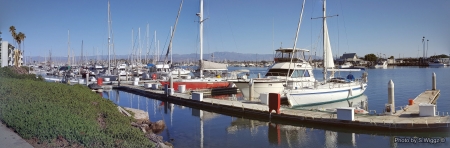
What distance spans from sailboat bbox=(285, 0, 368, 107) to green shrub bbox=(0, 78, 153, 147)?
47.6 feet

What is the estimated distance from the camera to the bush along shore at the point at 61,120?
1088 centimetres

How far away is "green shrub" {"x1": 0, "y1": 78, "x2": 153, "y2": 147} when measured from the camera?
11016mm

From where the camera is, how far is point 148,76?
56469 mm

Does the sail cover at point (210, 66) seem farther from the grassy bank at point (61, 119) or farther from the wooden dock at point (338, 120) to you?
the grassy bank at point (61, 119)

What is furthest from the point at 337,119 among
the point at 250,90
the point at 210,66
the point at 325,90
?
the point at 210,66

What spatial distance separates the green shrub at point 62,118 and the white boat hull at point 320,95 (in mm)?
14311

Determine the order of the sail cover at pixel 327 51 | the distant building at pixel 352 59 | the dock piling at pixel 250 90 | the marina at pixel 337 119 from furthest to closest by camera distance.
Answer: the distant building at pixel 352 59
the sail cover at pixel 327 51
the dock piling at pixel 250 90
the marina at pixel 337 119

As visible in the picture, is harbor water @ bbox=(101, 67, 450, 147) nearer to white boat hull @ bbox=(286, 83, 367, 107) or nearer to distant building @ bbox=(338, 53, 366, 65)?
white boat hull @ bbox=(286, 83, 367, 107)

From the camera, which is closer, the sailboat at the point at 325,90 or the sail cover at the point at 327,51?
the sailboat at the point at 325,90

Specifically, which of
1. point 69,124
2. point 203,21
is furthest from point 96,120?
point 203,21

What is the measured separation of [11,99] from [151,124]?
670 centimetres

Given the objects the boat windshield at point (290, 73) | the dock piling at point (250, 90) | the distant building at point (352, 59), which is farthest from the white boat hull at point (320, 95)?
the distant building at point (352, 59)

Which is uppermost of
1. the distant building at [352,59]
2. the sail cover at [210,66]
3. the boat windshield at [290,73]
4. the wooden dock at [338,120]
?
the distant building at [352,59]

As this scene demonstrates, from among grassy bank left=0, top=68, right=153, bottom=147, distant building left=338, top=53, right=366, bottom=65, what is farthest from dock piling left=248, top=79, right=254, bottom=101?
distant building left=338, top=53, right=366, bottom=65
